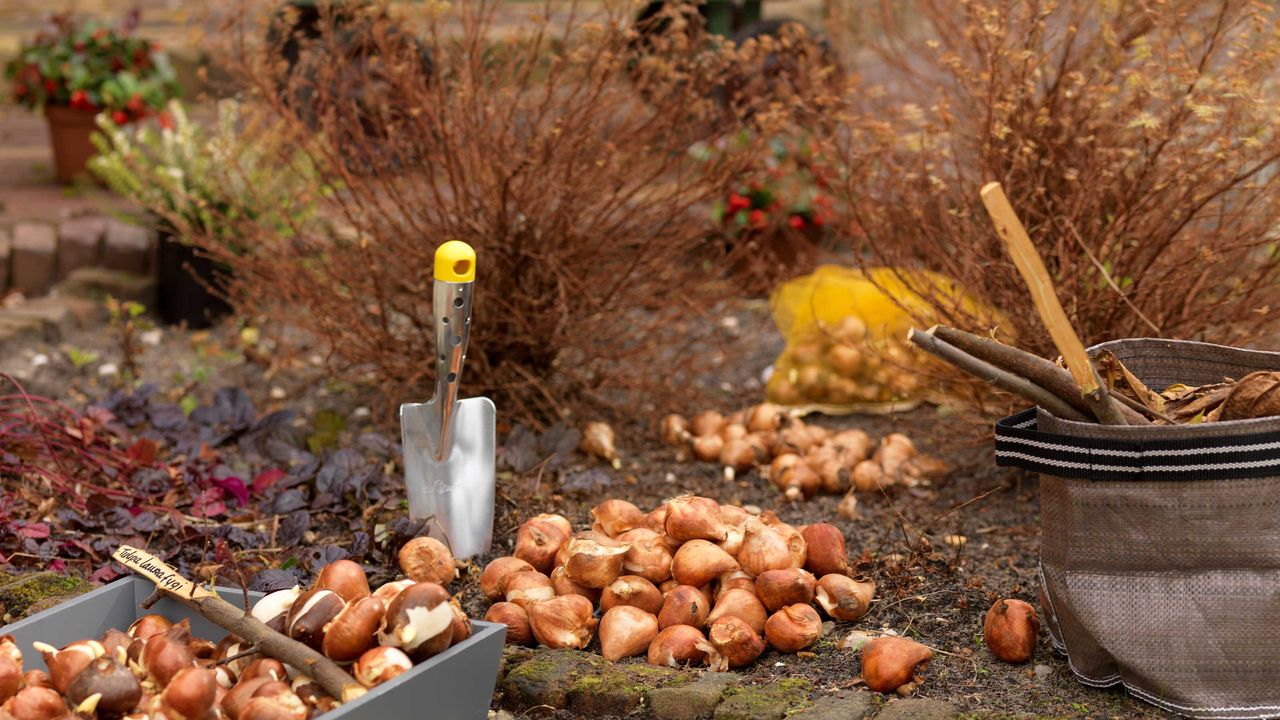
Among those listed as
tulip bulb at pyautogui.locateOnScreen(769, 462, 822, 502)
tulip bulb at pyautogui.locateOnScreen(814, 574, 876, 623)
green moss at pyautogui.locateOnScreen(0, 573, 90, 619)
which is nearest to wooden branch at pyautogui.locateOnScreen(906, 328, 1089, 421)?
tulip bulb at pyautogui.locateOnScreen(814, 574, 876, 623)

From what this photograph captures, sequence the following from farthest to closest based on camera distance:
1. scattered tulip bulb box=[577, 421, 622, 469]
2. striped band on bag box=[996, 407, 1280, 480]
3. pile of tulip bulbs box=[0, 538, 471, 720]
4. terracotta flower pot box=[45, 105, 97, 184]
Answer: terracotta flower pot box=[45, 105, 97, 184] → scattered tulip bulb box=[577, 421, 622, 469] → striped band on bag box=[996, 407, 1280, 480] → pile of tulip bulbs box=[0, 538, 471, 720]

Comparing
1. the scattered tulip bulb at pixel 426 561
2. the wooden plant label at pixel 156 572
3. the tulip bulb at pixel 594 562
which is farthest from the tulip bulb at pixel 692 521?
the wooden plant label at pixel 156 572

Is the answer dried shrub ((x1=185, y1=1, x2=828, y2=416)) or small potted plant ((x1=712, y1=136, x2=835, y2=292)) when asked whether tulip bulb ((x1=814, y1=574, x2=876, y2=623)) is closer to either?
dried shrub ((x1=185, y1=1, x2=828, y2=416))

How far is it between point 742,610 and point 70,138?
5090mm

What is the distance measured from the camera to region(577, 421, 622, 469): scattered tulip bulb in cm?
363

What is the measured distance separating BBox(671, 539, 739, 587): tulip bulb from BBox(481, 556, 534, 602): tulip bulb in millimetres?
→ 316

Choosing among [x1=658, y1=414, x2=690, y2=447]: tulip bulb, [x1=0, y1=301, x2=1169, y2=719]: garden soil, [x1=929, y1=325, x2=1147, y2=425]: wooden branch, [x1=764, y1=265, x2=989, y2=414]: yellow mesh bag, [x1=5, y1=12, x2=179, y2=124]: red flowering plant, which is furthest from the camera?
[x1=5, y1=12, x2=179, y2=124]: red flowering plant

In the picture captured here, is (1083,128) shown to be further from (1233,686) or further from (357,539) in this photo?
(357,539)

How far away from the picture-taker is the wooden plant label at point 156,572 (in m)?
2.18

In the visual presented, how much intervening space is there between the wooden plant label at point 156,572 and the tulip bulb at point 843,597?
1.14 meters

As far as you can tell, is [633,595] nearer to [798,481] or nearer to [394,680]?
[394,680]

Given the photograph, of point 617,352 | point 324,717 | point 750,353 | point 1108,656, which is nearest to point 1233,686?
point 1108,656

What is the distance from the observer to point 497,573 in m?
2.66

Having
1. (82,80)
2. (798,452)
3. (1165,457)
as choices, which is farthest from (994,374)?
(82,80)
